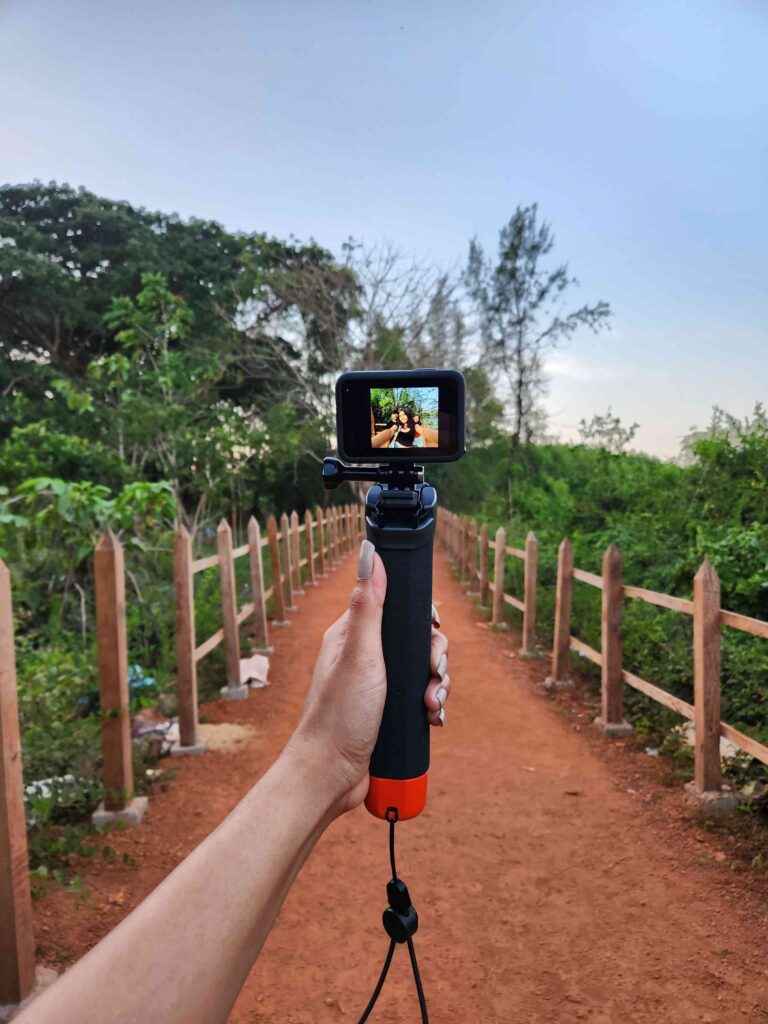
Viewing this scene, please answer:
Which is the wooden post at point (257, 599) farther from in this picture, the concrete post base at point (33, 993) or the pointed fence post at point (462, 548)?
the pointed fence post at point (462, 548)

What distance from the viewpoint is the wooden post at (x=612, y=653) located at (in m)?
4.69

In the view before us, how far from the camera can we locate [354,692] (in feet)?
3.73

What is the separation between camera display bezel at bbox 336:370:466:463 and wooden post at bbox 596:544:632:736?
147 inches

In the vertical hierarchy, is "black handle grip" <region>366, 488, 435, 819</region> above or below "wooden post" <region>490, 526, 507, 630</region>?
above

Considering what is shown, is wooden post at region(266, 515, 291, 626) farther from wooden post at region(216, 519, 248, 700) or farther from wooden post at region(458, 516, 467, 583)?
wooden post at region(458, 516, 467, 583)

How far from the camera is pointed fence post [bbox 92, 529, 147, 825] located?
336cm

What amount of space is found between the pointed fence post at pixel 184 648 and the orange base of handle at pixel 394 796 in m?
3.32

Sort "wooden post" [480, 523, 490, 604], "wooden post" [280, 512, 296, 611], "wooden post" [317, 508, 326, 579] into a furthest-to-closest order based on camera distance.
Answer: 1. "wooden post" [317, 508, 326, 579]
2. "wooden post" [480, 523, 490, 604]
3. "wooden post" [280, 512, 296, 611]

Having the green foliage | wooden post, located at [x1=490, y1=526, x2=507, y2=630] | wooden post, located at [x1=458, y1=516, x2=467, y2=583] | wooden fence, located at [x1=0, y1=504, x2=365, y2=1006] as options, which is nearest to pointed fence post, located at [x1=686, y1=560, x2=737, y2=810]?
the green foliage

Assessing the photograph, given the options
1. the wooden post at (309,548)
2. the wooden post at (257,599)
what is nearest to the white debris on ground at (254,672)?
the wooden post at (257,599)

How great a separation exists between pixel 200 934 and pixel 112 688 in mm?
2892

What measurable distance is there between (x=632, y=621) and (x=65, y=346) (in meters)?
14.6

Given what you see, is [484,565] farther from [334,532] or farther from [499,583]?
[334,532]

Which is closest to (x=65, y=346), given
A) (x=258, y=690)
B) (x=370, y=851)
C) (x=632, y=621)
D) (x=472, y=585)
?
(x=472, y=585)
